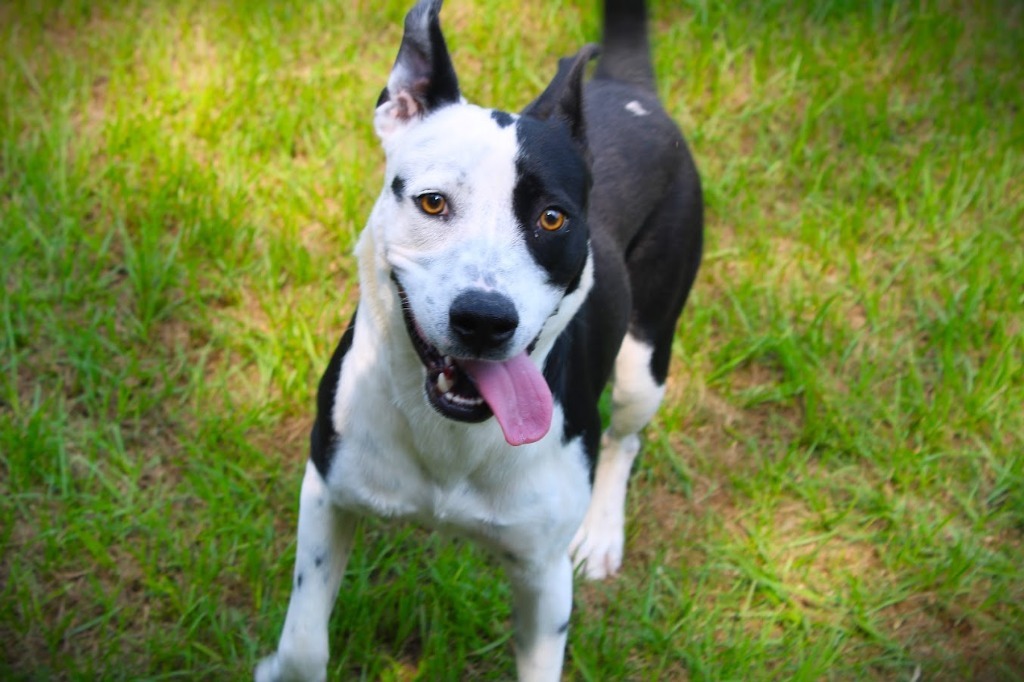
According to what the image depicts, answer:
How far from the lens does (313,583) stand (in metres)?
3.32

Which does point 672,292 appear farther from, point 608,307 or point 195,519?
point 195,519

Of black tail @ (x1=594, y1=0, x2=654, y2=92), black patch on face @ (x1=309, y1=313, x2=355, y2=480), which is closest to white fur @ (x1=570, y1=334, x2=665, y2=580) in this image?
black tail @ (x1=594, y1=0, x2=654, y2=92)

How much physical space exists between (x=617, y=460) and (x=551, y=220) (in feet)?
6.15

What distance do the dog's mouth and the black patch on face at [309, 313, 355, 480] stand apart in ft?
1.48

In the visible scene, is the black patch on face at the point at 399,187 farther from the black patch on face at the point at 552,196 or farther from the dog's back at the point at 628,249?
the dog's back at the point at 628,249

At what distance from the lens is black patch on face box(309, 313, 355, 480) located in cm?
324

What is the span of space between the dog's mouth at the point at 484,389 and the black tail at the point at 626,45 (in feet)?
5.99

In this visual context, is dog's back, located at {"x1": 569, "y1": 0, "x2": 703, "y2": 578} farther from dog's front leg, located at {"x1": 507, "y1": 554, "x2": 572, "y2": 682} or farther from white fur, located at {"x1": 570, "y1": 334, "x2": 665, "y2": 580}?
dog's front leg, located at {"x1": 507, "y1": 554, "x2": 572, "y2": 682}

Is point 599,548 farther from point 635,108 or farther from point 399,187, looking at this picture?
point 399,187

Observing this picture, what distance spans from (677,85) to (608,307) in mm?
2760

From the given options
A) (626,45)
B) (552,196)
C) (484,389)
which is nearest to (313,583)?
(484,389)

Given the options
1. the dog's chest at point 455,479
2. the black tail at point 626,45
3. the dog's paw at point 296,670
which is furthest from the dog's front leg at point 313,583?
the black tail at point 626,45

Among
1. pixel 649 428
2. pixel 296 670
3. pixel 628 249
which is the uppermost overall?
pixel 628 249

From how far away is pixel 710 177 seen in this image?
5.78 metres
